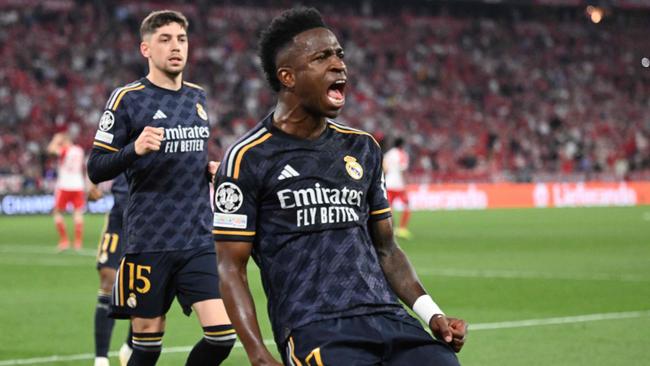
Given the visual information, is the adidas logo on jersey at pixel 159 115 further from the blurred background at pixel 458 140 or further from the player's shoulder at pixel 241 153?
the blurred background at pixel 458 140

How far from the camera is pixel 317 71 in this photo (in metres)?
4.15

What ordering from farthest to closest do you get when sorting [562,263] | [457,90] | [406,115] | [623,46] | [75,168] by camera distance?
[623,46] → [457,90] → [406,115] → [75,168] → [562,263]

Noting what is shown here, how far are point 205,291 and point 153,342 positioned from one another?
0.42 metres

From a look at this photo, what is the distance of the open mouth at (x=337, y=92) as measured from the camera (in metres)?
4.13

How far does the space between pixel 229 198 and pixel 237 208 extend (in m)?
0.05

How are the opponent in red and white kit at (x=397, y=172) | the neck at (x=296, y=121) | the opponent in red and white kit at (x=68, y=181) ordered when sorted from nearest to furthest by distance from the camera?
1. the neck at (x=296, y=121)
2. the opponent in red and white kit at (x=68, y=181)
3. the opponent in red and white kit at (x=397, y=172)

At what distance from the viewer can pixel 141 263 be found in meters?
6.72

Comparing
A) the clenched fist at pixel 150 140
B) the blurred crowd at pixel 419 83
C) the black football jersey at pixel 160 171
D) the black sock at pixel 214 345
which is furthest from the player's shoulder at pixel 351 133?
the blurred crowd at pixel 419 83

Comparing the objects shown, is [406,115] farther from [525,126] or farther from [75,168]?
[75,168]

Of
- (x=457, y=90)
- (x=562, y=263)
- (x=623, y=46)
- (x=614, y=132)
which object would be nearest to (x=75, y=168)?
(x=562, y=263)

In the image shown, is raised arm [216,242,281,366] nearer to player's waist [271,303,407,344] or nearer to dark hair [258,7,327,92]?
player's waist [271,303,407,344]

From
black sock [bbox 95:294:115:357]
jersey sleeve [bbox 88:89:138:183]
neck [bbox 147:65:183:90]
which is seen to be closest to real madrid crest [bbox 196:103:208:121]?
neck [bbox 147:65:183:90]

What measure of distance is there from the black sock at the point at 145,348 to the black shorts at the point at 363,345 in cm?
270

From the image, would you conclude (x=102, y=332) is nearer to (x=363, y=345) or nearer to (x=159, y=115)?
(x=159, y=115)
